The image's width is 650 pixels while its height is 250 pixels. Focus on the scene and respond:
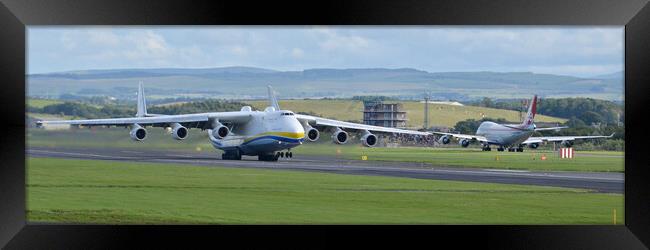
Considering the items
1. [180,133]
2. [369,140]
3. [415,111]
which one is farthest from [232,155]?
[415,111]

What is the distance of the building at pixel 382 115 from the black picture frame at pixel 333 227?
91.3 meters

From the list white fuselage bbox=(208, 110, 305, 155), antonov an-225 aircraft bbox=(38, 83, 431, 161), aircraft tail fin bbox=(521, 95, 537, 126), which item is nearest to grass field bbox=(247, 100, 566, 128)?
aircraft tail fin bbox=(521, 95, 537, 126)

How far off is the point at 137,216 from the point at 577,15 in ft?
32.8

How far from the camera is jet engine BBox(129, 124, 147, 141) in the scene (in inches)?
1703

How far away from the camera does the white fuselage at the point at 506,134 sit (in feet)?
235

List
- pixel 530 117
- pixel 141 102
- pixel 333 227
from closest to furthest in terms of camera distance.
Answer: pixel 333 227 → pixel 141 102 → pixel 530 117

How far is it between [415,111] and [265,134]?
67.8 metres

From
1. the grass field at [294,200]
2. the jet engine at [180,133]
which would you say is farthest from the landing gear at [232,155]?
the grass field at [294,200]

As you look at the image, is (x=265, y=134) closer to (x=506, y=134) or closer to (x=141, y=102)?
(x=141, y=102)

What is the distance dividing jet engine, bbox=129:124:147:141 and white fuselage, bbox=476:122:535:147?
34.9 m

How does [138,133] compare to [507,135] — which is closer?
[138,133]

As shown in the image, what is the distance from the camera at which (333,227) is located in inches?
487

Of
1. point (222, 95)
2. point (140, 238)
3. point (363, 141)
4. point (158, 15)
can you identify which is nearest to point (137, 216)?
point (140, 238)

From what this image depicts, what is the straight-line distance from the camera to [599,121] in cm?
10244
